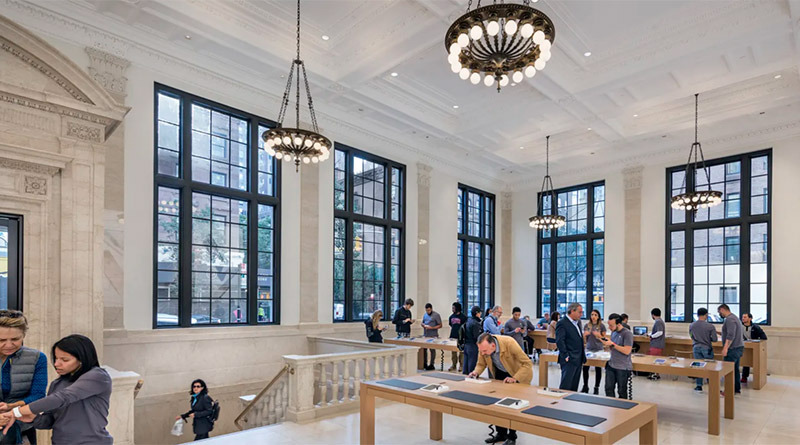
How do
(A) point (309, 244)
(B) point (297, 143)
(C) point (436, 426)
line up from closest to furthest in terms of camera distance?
(C) point (436, 426) < (B) point (297, 143) < (A) point (309, 244)

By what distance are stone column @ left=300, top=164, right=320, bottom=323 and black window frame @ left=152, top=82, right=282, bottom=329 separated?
541mm

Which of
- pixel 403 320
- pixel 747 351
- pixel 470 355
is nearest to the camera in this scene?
pixel 470 355

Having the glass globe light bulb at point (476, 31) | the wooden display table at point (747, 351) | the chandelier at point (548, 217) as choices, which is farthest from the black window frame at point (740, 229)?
the glass globe light bulb at point (476, 31)

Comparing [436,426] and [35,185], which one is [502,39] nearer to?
[436,426]

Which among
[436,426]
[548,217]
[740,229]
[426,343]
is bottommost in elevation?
[426,343]

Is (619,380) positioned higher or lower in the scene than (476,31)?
lower

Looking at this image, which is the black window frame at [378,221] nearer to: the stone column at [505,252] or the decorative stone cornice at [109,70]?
the decorative stone cornice at [109,70]

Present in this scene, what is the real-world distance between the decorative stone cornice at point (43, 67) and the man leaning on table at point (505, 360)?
5585 mm

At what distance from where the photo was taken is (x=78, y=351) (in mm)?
3039

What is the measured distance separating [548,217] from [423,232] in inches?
137

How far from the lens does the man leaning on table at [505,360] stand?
5.49 meters

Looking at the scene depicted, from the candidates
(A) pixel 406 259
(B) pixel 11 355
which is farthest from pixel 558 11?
(B) pixel 11 355

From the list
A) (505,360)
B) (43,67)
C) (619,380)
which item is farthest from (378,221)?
(43,67)

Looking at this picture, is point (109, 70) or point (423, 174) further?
point (423, 174)
